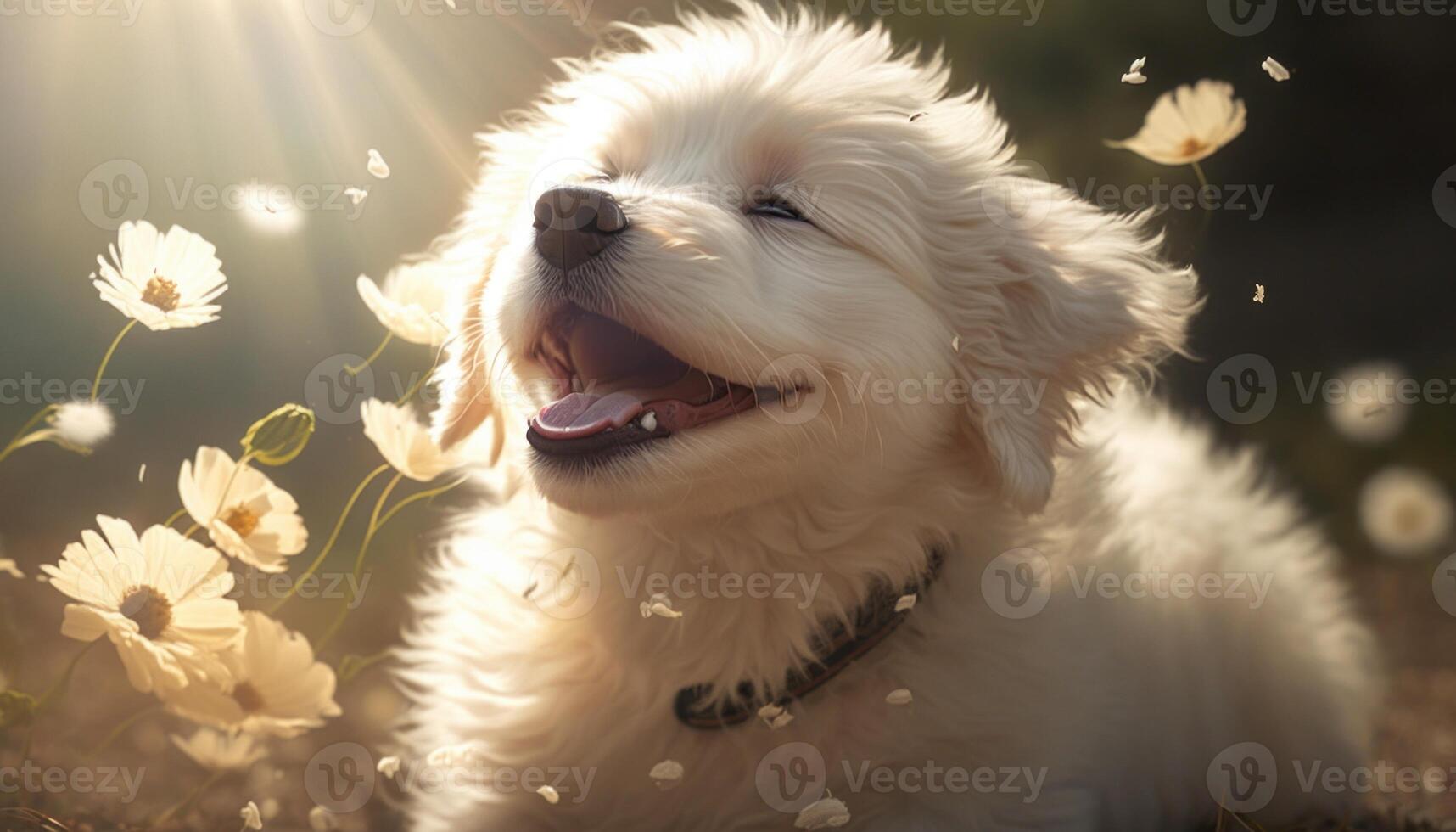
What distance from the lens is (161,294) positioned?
196 centimetres

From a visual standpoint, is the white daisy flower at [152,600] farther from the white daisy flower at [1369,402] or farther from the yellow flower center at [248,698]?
the white daisy flower at [1369,402]

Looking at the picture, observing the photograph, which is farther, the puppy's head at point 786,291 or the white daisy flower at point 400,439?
the white daisy flower at point 400,439

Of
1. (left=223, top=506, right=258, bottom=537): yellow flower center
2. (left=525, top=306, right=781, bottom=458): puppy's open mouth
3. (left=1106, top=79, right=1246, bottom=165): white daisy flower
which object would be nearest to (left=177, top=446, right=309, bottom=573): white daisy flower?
(left=223, top=506, right=258, bottom=537): yellow flower center

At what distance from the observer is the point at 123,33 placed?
8.54ft

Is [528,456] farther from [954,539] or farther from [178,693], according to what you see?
[954,539]

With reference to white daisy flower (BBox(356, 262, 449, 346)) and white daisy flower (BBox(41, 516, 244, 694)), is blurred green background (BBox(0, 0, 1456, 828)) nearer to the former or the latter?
white daisy flower (BBox(356, 262, 449, 346))

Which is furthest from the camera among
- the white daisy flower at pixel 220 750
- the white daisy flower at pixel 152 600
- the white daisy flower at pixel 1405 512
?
the white daisy flower at pixel 1405 512

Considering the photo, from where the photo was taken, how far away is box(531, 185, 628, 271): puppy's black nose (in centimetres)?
198

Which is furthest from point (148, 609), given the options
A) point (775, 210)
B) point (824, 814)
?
point (775, 210)

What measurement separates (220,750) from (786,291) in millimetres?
1578

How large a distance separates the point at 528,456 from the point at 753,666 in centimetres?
63

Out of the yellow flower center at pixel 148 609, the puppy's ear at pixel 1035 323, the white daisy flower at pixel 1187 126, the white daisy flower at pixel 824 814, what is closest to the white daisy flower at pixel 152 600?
the yellow flower center at pixel 148 609

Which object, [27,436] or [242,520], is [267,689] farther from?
[27,436]

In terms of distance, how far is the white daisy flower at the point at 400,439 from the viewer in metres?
2.27
